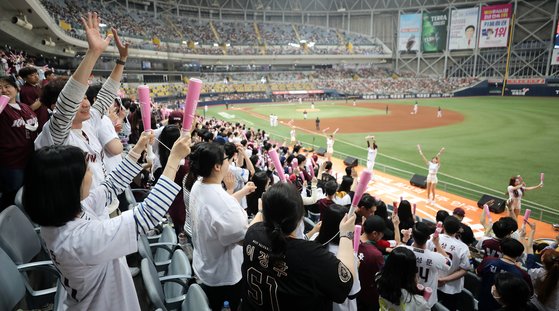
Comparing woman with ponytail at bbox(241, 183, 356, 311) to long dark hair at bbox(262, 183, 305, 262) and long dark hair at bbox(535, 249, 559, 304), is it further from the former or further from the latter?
long dark hair at bbox(535, 249, 559, 304)

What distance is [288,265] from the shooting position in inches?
86.1

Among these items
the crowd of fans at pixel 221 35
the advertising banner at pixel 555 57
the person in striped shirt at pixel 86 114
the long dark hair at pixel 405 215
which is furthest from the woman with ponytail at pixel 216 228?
the advertising banner at pixel 555 57

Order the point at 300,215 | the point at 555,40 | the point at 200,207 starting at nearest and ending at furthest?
the point at 300,215 → the point at 200,207 → the point at 555,40

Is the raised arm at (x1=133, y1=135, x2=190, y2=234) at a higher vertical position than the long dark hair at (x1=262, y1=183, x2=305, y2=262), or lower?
higher

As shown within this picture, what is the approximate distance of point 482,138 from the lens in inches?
939

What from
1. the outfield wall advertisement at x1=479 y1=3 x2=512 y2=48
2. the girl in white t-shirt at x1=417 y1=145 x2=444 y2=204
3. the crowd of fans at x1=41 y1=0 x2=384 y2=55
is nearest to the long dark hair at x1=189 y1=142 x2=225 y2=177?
the girl in white t-shirt at x1=417 y1=145 x2=444 y2=204

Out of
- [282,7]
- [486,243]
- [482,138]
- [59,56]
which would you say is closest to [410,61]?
[282,7]

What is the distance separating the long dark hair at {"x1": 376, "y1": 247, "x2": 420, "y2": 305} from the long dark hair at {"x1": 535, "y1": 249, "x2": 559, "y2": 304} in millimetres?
1786

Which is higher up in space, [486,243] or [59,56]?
[59,56]

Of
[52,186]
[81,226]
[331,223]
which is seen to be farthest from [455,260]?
[52,186]

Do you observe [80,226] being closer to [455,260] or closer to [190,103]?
[190,103]

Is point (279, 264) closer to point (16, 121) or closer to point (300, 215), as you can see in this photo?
point (300, 215)

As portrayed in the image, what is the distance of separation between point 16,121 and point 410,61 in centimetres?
7400

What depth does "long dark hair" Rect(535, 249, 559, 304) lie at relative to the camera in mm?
3717
